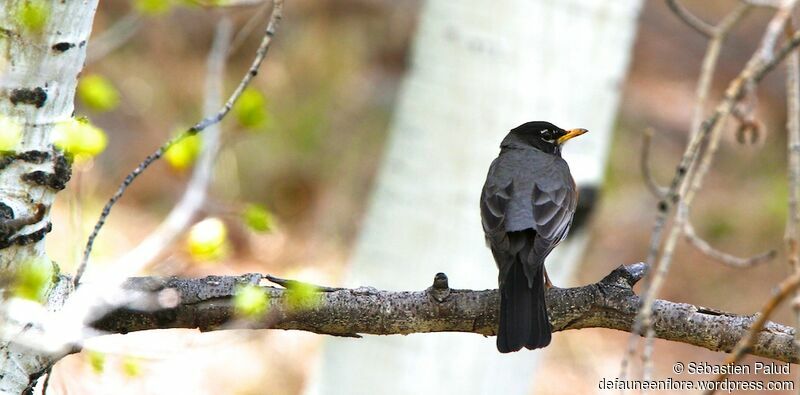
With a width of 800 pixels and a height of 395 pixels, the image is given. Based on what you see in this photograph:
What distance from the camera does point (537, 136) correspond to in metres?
4.85

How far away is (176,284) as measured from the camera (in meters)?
2.80

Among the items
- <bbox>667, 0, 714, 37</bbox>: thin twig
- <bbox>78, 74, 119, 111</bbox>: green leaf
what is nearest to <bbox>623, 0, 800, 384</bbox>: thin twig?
<bbox>667, 0, 714, 37</bbox>: thin twig

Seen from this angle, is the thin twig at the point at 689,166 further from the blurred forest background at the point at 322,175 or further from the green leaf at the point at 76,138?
the blurred forest background at the point at 322,175

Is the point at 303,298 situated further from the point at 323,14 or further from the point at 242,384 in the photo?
the point at 323,14

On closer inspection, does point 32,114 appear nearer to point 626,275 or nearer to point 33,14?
point 33,14

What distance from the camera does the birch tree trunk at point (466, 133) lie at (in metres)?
5.02

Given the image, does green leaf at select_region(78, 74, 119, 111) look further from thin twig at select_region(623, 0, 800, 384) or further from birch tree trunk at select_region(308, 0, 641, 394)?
birch tree trunk at select_region(308, 0, 641, 394)

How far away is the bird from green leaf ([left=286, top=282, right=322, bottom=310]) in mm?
697

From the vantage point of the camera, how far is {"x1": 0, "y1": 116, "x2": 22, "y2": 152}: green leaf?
2.17 m

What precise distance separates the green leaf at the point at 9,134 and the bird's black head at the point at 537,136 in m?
2.96

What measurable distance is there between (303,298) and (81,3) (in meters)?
0.99

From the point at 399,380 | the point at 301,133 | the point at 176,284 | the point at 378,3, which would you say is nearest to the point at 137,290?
the point at 176,284

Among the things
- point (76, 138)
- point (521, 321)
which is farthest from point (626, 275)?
point (76, 138)

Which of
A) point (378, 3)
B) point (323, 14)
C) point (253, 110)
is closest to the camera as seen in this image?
point (253, 110)
